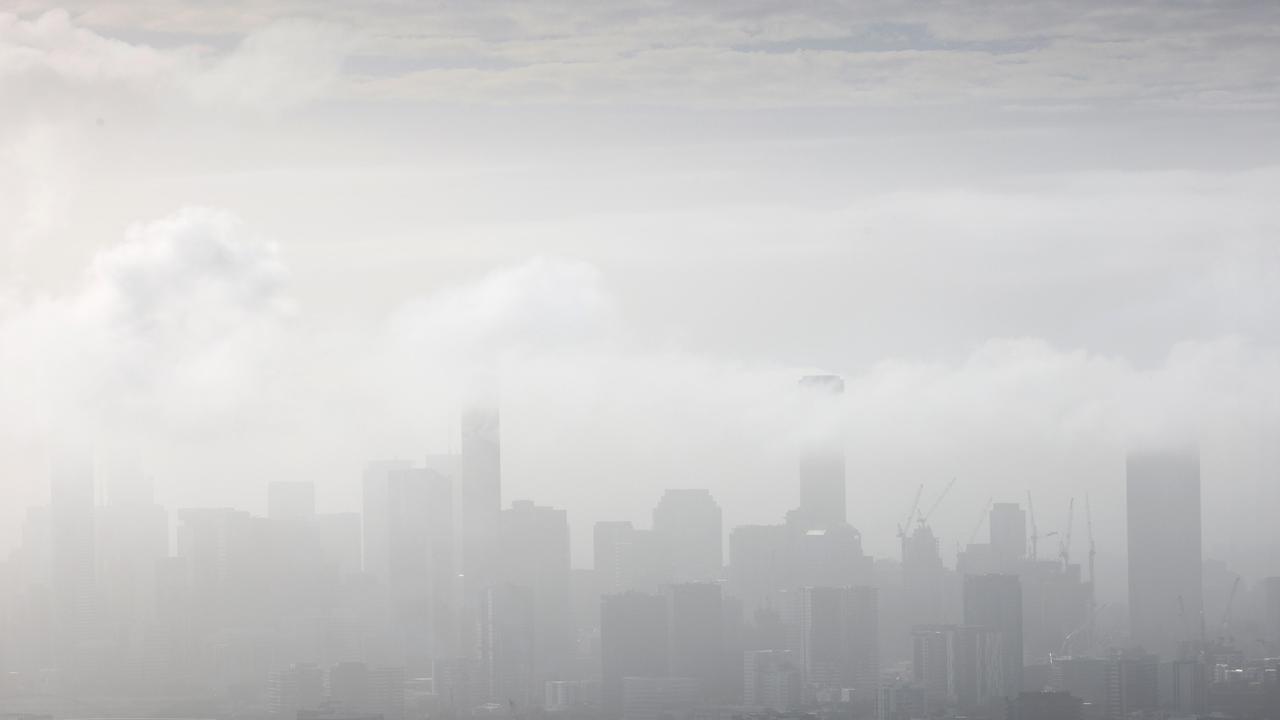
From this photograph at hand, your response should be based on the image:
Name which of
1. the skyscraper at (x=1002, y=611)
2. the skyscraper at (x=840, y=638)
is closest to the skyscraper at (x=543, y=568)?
the skyscraper at (x=840, y=638)

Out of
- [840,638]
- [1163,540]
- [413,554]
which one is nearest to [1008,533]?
[1163,540]

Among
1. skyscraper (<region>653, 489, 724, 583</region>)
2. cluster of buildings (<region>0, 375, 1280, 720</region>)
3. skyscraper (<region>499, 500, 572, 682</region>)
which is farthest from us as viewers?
skyscraper (<region>653, 489, 724, 583</region>)

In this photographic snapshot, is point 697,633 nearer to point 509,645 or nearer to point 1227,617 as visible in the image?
point 509,645

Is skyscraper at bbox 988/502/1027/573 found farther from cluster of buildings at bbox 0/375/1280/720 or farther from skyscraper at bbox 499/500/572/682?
skyscraper at bbox 499/500/572/682

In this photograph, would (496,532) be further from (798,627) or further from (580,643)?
(798,627)

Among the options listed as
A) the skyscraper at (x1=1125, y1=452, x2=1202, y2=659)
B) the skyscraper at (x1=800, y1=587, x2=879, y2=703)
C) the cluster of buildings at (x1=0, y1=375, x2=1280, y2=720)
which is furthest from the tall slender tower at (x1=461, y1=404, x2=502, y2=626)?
the skyscraper at (x1=1125, y1=452, x2=1202, y2=659)

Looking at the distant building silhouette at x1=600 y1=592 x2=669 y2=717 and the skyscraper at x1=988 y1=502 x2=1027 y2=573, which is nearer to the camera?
the distant building silhouette at x1=600 y1=592 x2=669 y2=717
